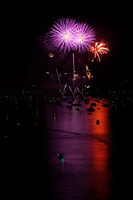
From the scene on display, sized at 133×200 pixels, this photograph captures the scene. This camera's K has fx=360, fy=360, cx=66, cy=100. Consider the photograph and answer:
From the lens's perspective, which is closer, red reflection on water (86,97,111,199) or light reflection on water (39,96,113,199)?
light reflection on water (39,96,113,199)

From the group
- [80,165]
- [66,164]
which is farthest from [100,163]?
[66,164]

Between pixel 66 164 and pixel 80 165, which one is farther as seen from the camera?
pixel 66 164

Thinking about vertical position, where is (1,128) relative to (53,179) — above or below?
above

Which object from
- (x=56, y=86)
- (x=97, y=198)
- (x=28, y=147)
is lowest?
(x=97, y=198)

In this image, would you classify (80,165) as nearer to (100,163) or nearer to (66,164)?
(66,164)

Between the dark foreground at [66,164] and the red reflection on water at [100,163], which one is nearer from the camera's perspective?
the dark foreground at [66,164]

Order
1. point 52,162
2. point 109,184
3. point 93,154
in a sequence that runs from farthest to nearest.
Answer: point 93,154 → point 52,162 → point 109,184

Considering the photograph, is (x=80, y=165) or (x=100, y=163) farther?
(x=100, y=163)

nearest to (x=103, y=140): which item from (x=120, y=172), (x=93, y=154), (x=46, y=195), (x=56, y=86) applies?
(x=93, y=154)

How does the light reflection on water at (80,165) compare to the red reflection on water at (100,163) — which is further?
the red reflection on water at (100,163)

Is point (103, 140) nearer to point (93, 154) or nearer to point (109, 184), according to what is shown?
point (93, 154)

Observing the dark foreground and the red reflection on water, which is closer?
the dark foreground
